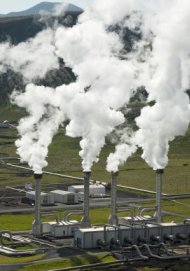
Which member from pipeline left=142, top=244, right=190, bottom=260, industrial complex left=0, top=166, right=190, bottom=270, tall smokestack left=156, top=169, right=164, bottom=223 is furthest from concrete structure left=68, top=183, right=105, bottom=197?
pipeline left=142, top=244, right=190, bottom=260

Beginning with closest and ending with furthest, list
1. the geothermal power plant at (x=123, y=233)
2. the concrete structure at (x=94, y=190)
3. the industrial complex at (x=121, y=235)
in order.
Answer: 1. the industrial complex at (x=121, y=235)
2. the geothermal power plant at (x=123, y=233)
3. the concrete structure at (x=94, y=190)

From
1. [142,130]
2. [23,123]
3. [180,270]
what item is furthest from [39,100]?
[180,270]

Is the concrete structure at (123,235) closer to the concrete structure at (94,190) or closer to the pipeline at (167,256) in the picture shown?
the pipeline at (167,256)

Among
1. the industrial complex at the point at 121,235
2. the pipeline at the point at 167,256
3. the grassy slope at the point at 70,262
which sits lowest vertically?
the grassy slope at the point at 70,262

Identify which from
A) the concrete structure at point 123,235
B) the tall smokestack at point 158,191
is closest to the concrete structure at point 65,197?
the tall smokestack at point 158,191

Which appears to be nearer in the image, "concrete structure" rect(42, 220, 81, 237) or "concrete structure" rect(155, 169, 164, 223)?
"concrete structure" rect(42, 220, 81, 237)

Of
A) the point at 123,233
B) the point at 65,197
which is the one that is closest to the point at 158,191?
the point at 123,233

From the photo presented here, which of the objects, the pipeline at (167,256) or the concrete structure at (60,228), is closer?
the pipeline at (167,256)

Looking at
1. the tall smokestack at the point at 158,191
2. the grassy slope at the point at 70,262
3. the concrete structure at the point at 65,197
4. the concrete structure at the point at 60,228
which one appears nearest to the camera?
the grassy slope at the point at 70,262

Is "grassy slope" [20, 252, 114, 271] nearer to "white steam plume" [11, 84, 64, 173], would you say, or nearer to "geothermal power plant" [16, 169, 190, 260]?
"geothermal power plant" [16, 169, 190, 260]

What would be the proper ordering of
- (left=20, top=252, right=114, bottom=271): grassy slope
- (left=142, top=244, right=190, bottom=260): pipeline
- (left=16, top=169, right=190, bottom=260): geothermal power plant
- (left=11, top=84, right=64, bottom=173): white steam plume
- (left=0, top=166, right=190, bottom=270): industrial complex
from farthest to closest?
1. (left=11, top=84, right=64, bottom=173): white steam plume
2. (left=16, top=169, right=190, bottom=260): geothermal power plant
3. (left=0, top=166, right=190, bottom=270): industrial complex
4. (left=142, top=244, right=190, bottom=260): pipeline
5. (left=20, top=252, right=114, bottom=271): grassy slope

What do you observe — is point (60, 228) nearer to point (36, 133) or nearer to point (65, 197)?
point (36, 133)

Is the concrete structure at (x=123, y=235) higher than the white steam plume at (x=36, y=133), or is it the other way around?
the white steam plume at (x=36, y=133)
